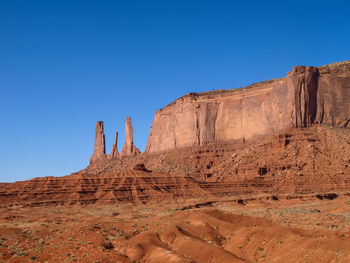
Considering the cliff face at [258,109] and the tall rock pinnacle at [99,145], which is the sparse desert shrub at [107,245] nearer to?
the cliff face at [258,109]

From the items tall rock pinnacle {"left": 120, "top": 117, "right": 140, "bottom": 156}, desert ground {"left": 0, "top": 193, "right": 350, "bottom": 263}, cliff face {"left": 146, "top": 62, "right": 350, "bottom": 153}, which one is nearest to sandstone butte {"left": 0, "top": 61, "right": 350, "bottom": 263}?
desert ground {"left": 0, "top": 193, "right": 350, "bottom": 263}

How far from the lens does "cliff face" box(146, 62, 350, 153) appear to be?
8481 centimetres

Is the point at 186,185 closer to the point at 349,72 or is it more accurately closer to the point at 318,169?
the point at 318,169

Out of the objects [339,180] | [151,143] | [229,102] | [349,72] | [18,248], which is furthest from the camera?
[151,143]

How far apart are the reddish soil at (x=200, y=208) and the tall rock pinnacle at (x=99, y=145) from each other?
17179 millimetres

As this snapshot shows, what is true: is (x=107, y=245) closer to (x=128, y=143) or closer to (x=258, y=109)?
(x=258, y=109)

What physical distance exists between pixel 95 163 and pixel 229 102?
53.8 meters

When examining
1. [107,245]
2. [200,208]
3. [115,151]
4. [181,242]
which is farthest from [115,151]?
[181,242]

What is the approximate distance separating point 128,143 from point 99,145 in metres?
14.0

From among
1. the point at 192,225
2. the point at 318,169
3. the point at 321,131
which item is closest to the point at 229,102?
the point at 321,131

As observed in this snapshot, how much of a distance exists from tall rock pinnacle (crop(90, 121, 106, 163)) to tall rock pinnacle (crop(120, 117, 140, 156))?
→ 375 inches

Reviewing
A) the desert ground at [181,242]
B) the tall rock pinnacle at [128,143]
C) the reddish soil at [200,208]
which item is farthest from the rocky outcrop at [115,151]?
the desert ground at [181,242]

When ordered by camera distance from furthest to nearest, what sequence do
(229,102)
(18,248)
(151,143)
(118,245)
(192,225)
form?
1. (151,143)
2. (229,102)
3. (192,225)
4. (118,245)
5. (18,248)

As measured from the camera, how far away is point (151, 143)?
12925cm
